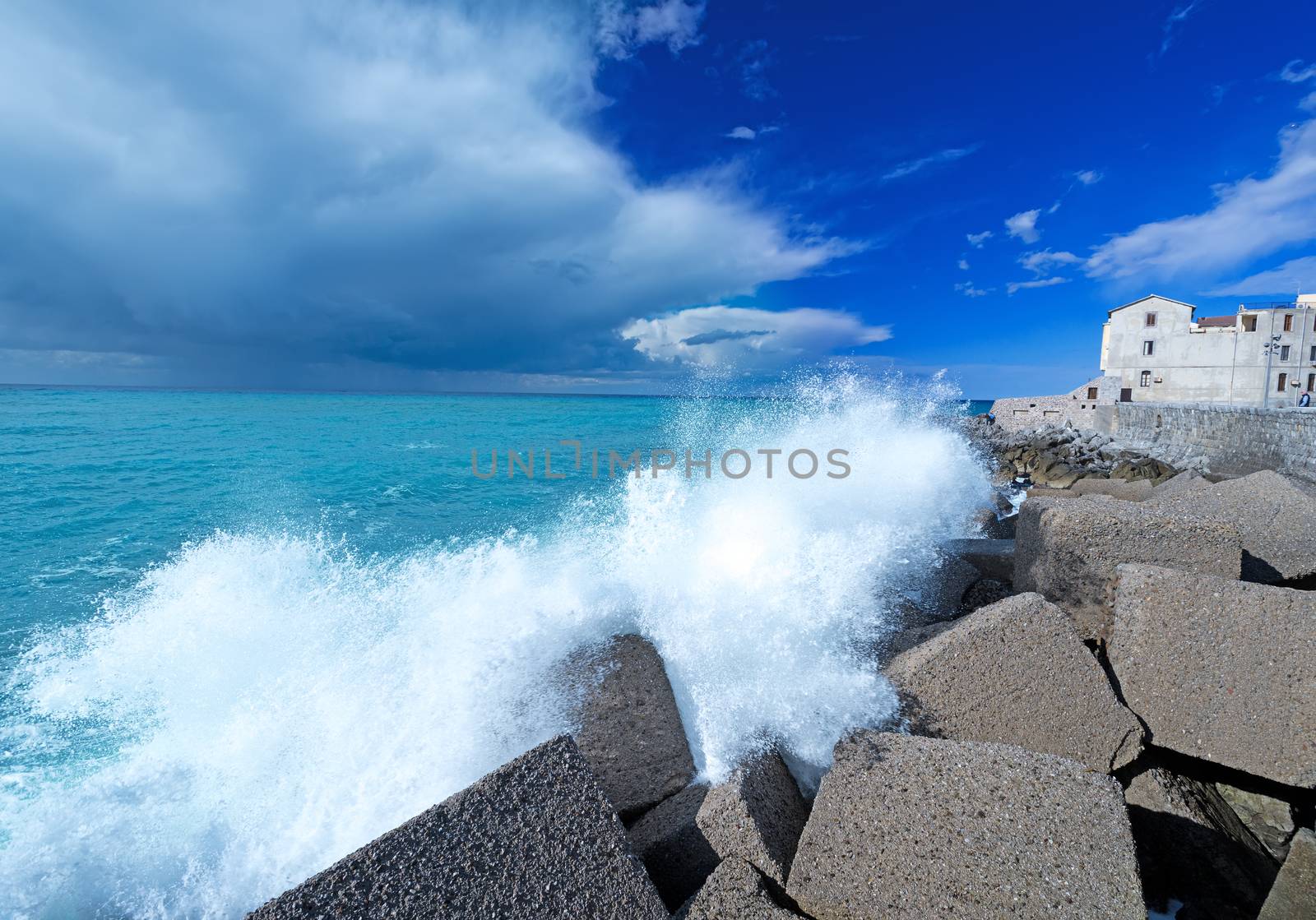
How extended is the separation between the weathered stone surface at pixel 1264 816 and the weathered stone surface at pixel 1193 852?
76 mm

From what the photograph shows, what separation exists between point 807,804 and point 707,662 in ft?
3.40

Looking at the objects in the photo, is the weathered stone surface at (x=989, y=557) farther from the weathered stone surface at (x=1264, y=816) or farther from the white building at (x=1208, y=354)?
the white building at (x=1208, y=354)

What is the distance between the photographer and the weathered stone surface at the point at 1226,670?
8.64 feet

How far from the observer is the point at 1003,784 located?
2.03m

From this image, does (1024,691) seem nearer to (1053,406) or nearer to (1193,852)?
(1193,852)

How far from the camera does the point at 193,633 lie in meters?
5.02

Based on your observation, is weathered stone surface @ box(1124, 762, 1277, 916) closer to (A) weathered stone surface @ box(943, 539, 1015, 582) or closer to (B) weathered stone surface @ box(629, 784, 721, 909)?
(B) weathered stone surface @ box(629, 784, 721, 909)

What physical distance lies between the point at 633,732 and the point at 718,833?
0.88 metres

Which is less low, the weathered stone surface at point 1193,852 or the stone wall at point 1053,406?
the stone wall at point 1053,406

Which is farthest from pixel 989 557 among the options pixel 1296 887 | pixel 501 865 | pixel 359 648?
pixel 359 648

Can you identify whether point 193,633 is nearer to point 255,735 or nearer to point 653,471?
point 255,735

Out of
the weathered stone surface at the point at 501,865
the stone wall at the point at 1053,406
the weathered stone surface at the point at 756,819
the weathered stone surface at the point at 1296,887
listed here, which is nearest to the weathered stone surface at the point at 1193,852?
the weathered stone surface at the point at 1296,887

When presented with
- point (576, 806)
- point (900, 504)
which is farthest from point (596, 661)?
point (900, 504)

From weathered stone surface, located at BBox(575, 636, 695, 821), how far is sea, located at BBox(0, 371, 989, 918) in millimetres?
117
